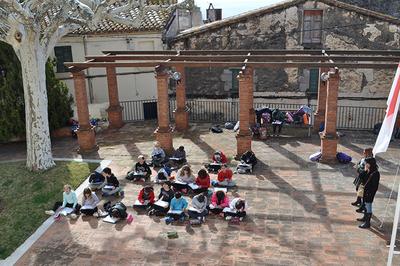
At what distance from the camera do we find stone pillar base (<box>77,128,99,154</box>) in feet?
64.1

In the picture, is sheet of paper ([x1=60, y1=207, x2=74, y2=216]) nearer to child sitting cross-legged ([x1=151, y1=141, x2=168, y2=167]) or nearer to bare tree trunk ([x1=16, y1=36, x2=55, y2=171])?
bare tree trunk ([x1=16, y1=36, x2=55, y2=171])

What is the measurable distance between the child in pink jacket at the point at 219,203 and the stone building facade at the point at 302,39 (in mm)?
13239

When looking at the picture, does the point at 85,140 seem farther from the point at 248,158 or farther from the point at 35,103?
the point at 248,158

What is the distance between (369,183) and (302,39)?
547 inches

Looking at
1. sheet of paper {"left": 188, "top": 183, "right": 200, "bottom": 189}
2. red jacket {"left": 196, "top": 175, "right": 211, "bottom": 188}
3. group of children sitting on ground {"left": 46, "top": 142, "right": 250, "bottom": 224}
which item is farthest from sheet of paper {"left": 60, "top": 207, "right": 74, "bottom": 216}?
red jacket {"left": 196, "top": 175, "right": 211, "bottom": 188}

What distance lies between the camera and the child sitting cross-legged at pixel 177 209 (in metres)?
13.6

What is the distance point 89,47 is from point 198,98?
696 cm

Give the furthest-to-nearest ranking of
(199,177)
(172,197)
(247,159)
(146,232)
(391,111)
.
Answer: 1. (247,159)
2. (199,177)
3. (172,197)
4. (146,232)
5. (391,111)

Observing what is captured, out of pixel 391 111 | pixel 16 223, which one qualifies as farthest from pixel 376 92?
pixel 16 223

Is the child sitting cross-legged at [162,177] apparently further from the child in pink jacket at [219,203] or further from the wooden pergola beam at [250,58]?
the wooden pergola beam at [250,58]

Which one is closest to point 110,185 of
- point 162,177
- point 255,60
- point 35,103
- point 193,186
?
point 162,177

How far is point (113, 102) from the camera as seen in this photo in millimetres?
23281

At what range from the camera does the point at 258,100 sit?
26.2 m

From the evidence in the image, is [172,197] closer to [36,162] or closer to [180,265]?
[180,265]
